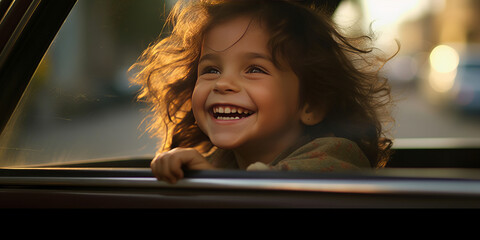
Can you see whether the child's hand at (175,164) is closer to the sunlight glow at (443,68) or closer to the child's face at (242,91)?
the child's face at (242,91)

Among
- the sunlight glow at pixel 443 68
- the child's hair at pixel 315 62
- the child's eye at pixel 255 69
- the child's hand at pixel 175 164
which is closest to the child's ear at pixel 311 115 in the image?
the child's hair at pixel 315 62

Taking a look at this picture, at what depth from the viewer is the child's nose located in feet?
5.43

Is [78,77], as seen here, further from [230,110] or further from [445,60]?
[445,60]

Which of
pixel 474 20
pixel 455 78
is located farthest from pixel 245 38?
pixel 474 20

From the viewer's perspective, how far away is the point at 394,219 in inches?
46.8

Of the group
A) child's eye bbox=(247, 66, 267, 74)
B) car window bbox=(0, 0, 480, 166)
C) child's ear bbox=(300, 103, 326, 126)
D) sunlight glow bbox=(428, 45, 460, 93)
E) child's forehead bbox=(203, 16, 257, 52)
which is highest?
sunlight glow bbox=(428, 45, 460, 93)

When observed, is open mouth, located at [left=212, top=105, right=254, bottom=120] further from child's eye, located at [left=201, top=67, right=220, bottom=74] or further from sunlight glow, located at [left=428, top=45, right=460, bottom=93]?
sunlight glow, located at [left=428, top=45, right=460, bottom=93]

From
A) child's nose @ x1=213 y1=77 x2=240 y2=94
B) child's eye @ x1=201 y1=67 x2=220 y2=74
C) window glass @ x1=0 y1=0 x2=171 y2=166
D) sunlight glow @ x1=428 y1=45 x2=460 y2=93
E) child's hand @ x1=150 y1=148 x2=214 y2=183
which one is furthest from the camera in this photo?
sunlight glow @ x1=428 y1=45 x2=460 y2=93

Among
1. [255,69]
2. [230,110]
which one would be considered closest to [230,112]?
[230,110]

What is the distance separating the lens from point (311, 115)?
1796mm

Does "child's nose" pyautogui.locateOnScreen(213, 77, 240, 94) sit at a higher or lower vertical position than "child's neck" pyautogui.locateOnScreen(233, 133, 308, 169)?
higher

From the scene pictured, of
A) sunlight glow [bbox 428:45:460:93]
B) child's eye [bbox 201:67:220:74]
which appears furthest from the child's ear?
sunlight glow [bbox 428:45:460:93]

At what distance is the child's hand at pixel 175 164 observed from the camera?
1.32 meters

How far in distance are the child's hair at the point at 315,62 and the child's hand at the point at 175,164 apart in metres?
0.36
